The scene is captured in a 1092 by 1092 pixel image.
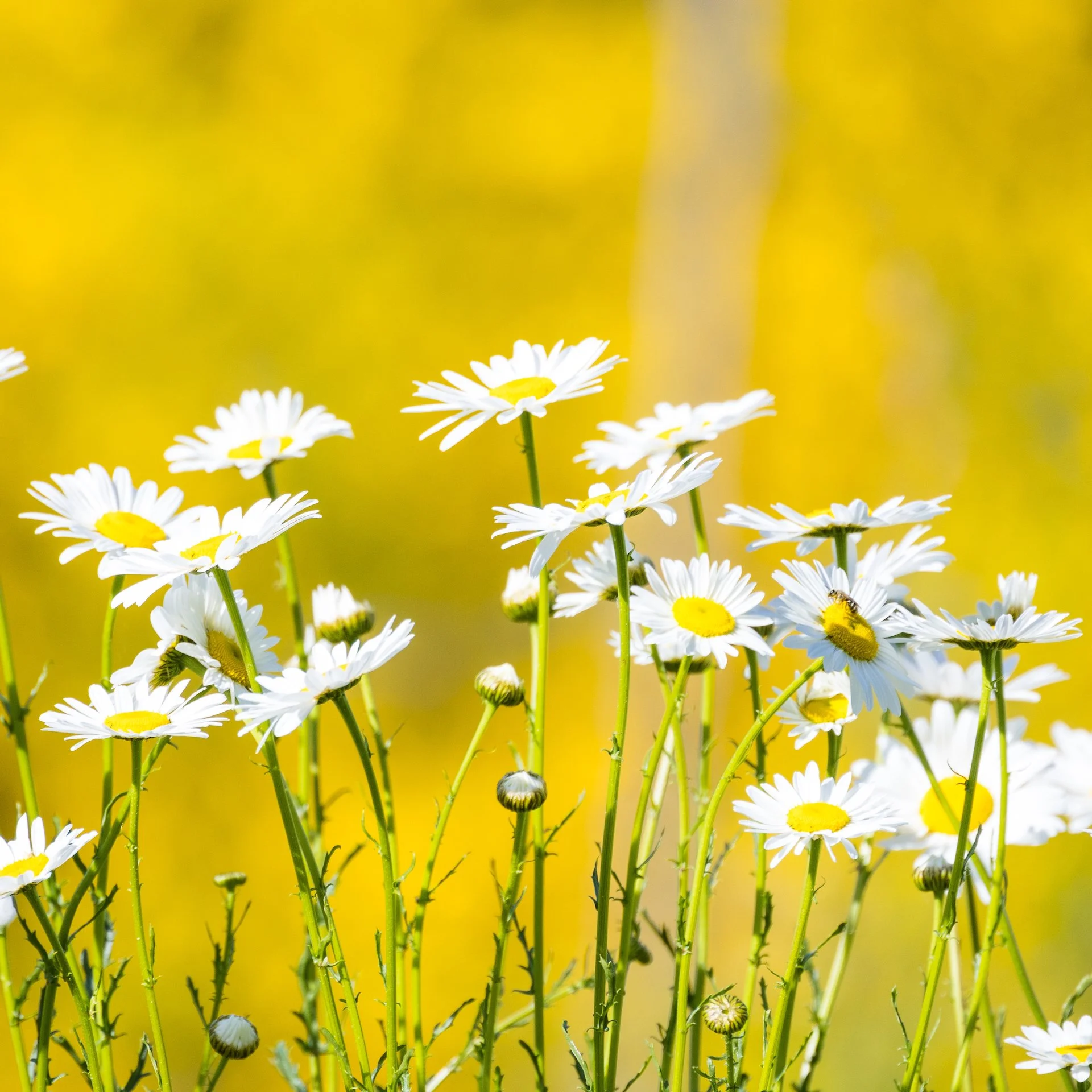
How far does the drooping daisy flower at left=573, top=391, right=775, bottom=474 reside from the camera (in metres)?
0.68

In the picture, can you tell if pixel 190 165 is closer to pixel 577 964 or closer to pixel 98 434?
pixel 98 434

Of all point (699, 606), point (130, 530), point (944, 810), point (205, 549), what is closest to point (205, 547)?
point (205, 549)

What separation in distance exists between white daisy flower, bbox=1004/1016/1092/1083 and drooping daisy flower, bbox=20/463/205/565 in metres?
0.53

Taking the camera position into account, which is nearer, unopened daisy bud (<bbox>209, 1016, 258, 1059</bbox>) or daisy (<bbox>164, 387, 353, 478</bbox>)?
unopened daisy bud (<bbox>209, 1016, 258, 1059</bbox>)

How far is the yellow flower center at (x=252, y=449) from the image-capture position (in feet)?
2.35

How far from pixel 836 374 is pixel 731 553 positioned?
0.29 meters

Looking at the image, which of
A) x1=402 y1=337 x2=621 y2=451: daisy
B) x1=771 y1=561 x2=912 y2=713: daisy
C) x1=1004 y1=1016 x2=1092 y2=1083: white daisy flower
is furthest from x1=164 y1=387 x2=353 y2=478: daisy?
x1=1004 y1=1016 x2=1092 y2=1083: white daisy flower

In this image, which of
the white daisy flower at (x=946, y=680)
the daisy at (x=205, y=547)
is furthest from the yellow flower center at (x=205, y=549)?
the white daisy flower at (x=946, y=680)

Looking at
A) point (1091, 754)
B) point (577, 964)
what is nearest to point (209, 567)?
point (1091, 754)

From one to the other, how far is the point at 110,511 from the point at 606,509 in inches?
13.8

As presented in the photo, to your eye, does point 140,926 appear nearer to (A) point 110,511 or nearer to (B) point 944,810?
(A) point 110,511

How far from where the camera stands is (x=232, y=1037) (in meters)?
0.57

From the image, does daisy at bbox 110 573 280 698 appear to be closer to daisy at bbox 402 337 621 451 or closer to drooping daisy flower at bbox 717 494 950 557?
daisy at bbox 402 337 621 451

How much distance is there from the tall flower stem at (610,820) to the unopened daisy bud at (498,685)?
11cm
